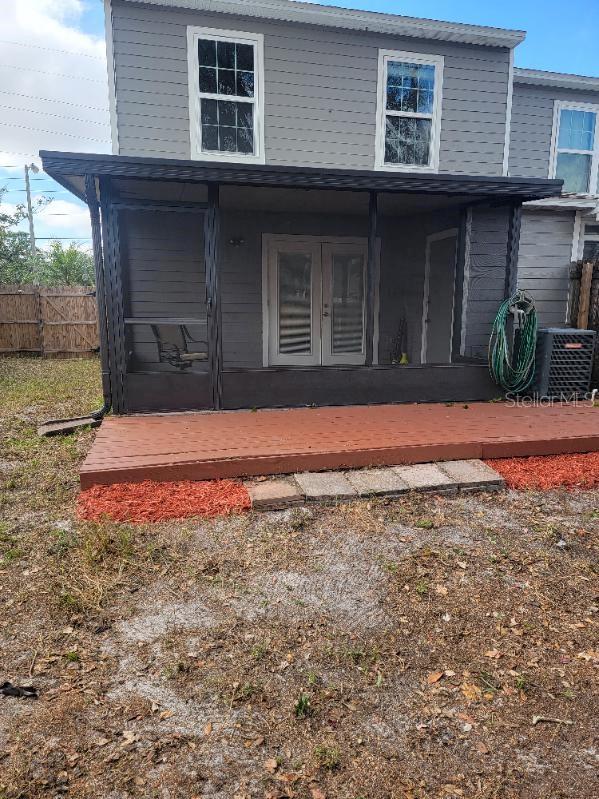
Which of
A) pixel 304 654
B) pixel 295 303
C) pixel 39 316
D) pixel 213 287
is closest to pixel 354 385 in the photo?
pixel 213 287

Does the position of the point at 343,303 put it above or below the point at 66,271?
below

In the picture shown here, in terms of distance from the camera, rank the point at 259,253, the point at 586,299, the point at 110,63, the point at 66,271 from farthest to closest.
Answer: the point at 66,271
the point at 259,253
the point at 586,299
the point at 110,63

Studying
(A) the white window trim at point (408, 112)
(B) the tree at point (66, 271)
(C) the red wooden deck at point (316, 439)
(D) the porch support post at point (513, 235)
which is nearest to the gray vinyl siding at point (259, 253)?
(A) the white window trim at point (408, 112)

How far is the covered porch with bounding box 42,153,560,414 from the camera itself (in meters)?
5.16

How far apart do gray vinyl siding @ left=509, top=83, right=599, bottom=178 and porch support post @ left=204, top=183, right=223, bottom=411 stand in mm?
5851

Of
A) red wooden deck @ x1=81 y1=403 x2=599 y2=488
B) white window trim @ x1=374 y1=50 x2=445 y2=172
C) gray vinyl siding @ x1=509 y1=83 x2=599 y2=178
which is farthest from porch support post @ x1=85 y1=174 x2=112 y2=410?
gray vinyl siding @ x1=509 y1=83 x2=599 y2=178

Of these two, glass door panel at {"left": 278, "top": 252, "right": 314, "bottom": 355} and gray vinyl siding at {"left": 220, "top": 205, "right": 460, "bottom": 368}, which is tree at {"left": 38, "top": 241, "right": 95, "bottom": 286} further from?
glass door panel at {"left": 278, "top": 252, "right": 314, "bottom": 355}

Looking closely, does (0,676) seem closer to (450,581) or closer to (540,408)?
(450,581)

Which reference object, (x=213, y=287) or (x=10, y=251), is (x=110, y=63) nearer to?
(x=213, y=287)

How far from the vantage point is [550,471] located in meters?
4.28

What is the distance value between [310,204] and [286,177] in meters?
1.96

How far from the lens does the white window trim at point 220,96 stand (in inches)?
257

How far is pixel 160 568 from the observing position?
9.04ft

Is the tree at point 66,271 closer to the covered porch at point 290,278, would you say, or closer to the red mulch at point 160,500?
the covered porch at point 290,278
